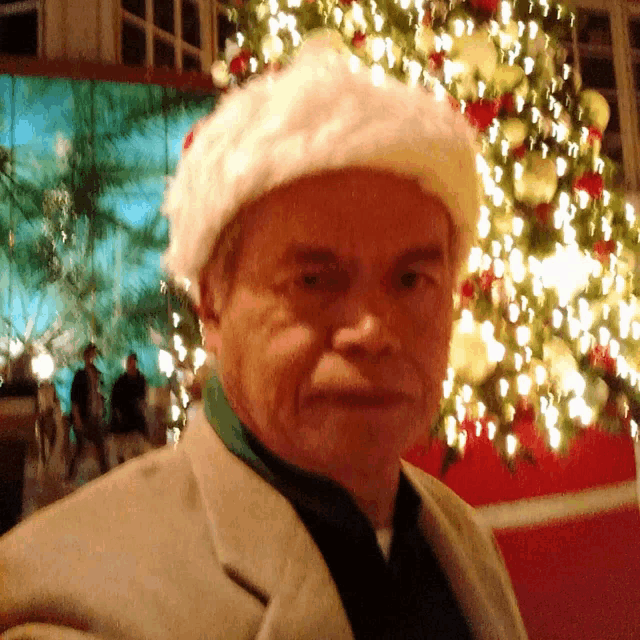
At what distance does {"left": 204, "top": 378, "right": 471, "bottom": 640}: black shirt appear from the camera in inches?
24.1

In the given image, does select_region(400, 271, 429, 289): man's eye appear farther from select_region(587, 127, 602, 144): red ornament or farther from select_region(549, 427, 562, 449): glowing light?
select_region(587, 127, 602, 144): red ornament

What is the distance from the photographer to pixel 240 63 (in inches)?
53.7

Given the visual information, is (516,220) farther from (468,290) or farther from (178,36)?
(178,36)

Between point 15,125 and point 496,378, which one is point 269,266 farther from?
point 15,125

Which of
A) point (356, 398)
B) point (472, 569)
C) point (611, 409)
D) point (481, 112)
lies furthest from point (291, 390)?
point (611, 409)

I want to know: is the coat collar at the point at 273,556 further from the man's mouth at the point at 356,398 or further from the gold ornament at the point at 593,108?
the gold ornament at the point at 593,108

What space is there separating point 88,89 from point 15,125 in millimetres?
276

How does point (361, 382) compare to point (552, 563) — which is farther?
point (552, 563)

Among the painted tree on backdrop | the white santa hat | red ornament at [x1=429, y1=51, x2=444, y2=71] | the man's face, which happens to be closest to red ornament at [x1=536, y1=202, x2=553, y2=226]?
red ornament at [x1=429, y1=51, x2=444, y2=71]

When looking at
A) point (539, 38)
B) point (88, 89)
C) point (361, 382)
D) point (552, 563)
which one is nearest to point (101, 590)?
point (361, 382)

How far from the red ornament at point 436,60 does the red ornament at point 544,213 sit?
331 mm

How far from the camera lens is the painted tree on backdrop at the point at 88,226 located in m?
1.85

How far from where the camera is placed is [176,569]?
56 centimetres

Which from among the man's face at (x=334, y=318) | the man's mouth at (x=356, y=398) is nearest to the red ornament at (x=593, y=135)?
the man's face at (x=334, y=318)
